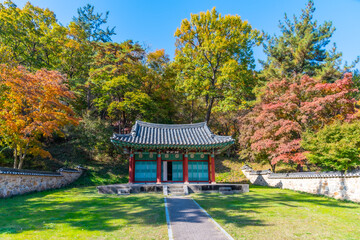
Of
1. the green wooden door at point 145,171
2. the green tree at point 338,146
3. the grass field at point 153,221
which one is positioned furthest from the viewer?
the green wooden door at point 145,171

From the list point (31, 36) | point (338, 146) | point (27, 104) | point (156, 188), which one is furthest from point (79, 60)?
point (338, 146)

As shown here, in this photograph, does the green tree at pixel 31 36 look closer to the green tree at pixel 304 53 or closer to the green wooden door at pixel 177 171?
the green wooden door at pixel 177 171

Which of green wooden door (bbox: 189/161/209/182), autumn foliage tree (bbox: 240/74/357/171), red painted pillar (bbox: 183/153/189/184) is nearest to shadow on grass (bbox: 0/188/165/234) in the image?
red painted pillar (bbox: 183/153/189/184)

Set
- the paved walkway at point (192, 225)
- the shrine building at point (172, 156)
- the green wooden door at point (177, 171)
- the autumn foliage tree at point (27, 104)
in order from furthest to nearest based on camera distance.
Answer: the green wooden door at point (177, 171), the shrine building at point (172, 156), the autumn foliage tree at point (27, 104), the paved walkway at point (192, 225)

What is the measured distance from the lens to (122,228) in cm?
604

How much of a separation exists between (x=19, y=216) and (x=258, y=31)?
1035 inches

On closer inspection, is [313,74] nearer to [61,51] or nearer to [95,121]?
[95,121]

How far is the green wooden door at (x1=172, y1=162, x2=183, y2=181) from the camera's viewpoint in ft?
53.1

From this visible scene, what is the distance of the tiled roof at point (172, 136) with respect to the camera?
14.9 m

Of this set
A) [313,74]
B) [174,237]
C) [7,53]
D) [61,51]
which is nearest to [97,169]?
[7,53]

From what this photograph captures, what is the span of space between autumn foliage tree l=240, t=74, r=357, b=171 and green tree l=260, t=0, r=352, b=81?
2379 millimetres

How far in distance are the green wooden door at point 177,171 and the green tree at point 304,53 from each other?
1270 centimetres

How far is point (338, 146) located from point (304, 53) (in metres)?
12.4

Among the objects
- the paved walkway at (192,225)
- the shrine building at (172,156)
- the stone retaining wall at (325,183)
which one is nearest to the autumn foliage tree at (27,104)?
the shrine building at (172,156)
